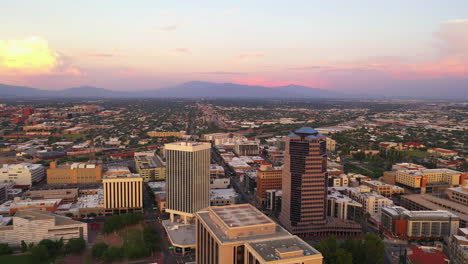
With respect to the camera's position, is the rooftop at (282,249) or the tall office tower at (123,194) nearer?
the rooftop at (282,249)

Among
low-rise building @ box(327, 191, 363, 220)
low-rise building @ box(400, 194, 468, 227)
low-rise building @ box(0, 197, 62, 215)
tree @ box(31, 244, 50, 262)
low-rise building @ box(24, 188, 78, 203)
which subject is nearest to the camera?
tree @ box(31, 244, 50, 262)

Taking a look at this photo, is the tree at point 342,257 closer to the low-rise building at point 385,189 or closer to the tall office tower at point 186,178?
the tall office tower at point 186,178

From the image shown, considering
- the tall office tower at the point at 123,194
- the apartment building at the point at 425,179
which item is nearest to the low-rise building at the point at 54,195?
the tall office tower at the point at 123,194

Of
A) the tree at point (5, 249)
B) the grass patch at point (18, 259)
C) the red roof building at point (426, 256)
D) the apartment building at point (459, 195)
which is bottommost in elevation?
the grass patch at point (18, 259)

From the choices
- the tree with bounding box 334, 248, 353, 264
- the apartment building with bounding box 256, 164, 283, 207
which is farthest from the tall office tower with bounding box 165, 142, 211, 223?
the tree with bounding box 334, 248, 353, 264

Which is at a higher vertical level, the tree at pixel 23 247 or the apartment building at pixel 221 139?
the apartment building at pixel 221 139

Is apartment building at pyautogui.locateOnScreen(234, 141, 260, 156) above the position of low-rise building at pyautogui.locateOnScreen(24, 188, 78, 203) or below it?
above

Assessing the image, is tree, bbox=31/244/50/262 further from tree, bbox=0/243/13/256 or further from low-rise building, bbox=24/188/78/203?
low-rise building, bbox=24/188/78/203
